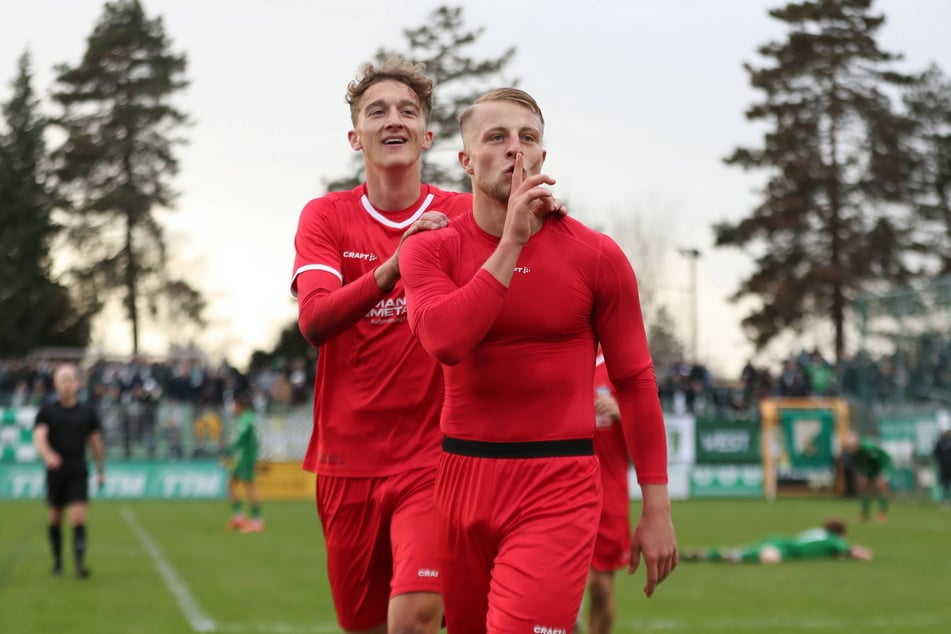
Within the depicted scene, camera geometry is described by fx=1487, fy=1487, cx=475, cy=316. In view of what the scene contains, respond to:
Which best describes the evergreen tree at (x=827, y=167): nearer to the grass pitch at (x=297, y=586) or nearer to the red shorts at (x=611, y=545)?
the grass pitch at (x=297, y=586)

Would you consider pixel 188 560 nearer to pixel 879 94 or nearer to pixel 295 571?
pixel 295 571

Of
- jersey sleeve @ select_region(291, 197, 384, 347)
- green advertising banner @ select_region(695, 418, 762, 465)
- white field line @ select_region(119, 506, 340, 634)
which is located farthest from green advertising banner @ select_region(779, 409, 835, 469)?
jersey sleeve @ select_region(291, 197, 384, 347)

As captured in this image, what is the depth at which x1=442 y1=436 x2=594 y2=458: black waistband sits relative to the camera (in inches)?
191

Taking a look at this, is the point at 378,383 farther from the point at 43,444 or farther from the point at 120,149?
the point at 120,149

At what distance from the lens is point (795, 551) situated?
18984 millimetres

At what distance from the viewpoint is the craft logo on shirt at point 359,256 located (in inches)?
235

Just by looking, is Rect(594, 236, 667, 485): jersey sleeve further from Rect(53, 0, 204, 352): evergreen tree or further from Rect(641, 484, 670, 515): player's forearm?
Rect(53, 0, 204, 352): evergreen tree

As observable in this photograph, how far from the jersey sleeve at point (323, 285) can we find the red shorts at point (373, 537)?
795 mm

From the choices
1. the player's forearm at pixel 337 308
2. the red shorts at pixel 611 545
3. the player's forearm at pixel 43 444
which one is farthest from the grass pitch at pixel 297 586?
the player's forearm at pixel 337 308

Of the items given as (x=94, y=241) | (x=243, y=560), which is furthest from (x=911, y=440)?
(x=94, y=241)

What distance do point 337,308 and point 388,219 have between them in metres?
0.86

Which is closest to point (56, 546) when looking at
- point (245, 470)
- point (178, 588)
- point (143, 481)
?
point (178, 588)

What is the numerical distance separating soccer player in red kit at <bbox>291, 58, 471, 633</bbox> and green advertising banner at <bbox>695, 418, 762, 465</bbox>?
29.3 m

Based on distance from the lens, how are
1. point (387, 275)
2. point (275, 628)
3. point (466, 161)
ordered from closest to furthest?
point (466, 161) < point (387, 275) < point (275, 628)
